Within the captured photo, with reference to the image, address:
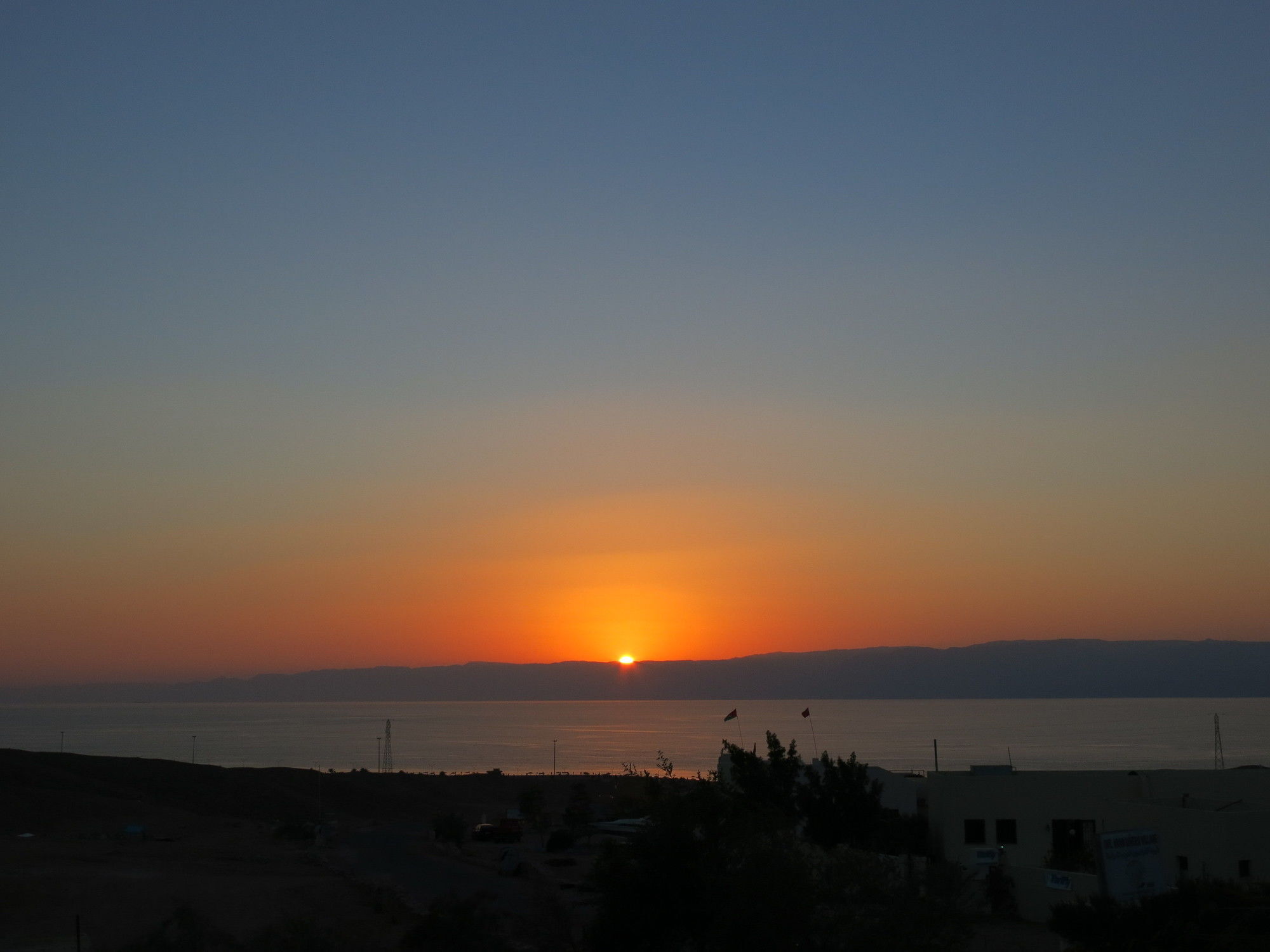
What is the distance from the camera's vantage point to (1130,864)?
1585 centimetres

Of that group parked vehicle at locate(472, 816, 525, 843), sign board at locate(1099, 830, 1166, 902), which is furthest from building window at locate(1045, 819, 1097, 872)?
parked vehicle at locate(472, 816, 525, 843)

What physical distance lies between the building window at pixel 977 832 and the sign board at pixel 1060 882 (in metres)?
5.08

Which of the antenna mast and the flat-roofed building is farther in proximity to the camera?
the antenna mast

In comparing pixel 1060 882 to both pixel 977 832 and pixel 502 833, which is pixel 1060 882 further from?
pixel 502 833

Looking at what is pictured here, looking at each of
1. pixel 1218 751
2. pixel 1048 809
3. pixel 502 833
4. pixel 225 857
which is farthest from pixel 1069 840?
pixel 1218 751

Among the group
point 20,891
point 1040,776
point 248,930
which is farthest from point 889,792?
point 20,891

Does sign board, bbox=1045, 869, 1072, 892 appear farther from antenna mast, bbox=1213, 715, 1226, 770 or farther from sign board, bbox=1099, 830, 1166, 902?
antenna mast, bbox=1213, 715, 1226, 770

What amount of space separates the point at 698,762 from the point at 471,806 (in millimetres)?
79954

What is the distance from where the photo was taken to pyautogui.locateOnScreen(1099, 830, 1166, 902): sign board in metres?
15.6

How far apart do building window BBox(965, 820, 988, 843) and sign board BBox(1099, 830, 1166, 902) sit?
17.4 m

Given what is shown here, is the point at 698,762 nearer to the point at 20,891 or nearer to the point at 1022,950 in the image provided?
the point at 20,891

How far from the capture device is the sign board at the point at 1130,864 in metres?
15.6

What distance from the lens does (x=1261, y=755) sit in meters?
153

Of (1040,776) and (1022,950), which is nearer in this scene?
(1022,950)
